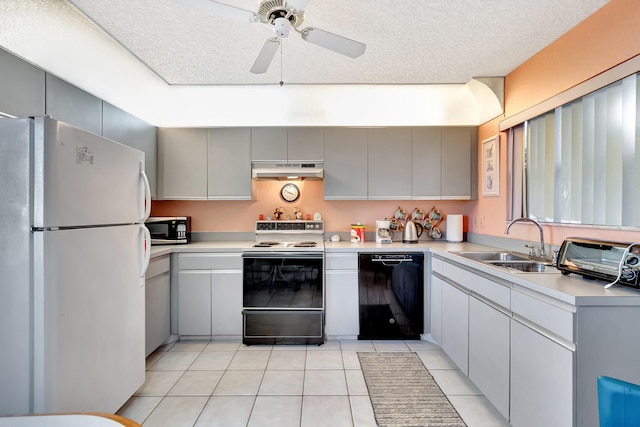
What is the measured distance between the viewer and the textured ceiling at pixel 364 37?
1874 mm

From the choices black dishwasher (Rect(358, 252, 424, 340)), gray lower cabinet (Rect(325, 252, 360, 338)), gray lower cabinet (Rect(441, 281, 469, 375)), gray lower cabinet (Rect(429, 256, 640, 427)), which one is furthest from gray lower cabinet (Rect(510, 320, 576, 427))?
gray lower cabinet (Rect(325, 252, 360, 338))

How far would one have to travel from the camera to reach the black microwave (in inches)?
122

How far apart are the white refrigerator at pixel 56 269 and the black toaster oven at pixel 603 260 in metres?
2.46

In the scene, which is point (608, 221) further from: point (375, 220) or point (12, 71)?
point (12, 71)

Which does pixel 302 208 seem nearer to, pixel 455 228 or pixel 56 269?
pixel 455 228

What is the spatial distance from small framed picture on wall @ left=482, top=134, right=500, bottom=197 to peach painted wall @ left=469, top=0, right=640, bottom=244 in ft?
0.17

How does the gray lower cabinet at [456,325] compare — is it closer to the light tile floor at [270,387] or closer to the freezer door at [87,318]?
the light tile floor at [270,387]

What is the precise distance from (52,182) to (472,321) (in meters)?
2.49

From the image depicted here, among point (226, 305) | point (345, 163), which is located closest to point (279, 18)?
point (345, 163)

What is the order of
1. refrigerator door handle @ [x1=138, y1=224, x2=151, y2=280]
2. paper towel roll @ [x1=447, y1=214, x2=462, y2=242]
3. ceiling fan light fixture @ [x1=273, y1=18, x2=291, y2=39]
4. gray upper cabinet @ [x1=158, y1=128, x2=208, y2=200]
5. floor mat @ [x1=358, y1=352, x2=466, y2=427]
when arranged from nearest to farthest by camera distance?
ceiling fan light fixture @ [x1=273, y1=18, x2=291, y2=39] < floor mat @ [x1=358, y1=352, x2=466, y2=427] < refrigerator door handle @ [x1=138, y1=224, x2=151, y2=280] < gray upper cabinet @ [x1=158, y1=128, x2=208, y2=200] < paper towel roll @ [x1=447, y1=214, x2=462, y2=242]

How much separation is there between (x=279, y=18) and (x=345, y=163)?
1864mm

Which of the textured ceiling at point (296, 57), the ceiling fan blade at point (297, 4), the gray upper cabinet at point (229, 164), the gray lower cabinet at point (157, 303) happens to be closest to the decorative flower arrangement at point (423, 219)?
the textured ceiling at point (296, 57)

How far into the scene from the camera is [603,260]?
146 centimetres

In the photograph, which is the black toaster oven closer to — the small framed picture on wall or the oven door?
the small framed picture on wall
